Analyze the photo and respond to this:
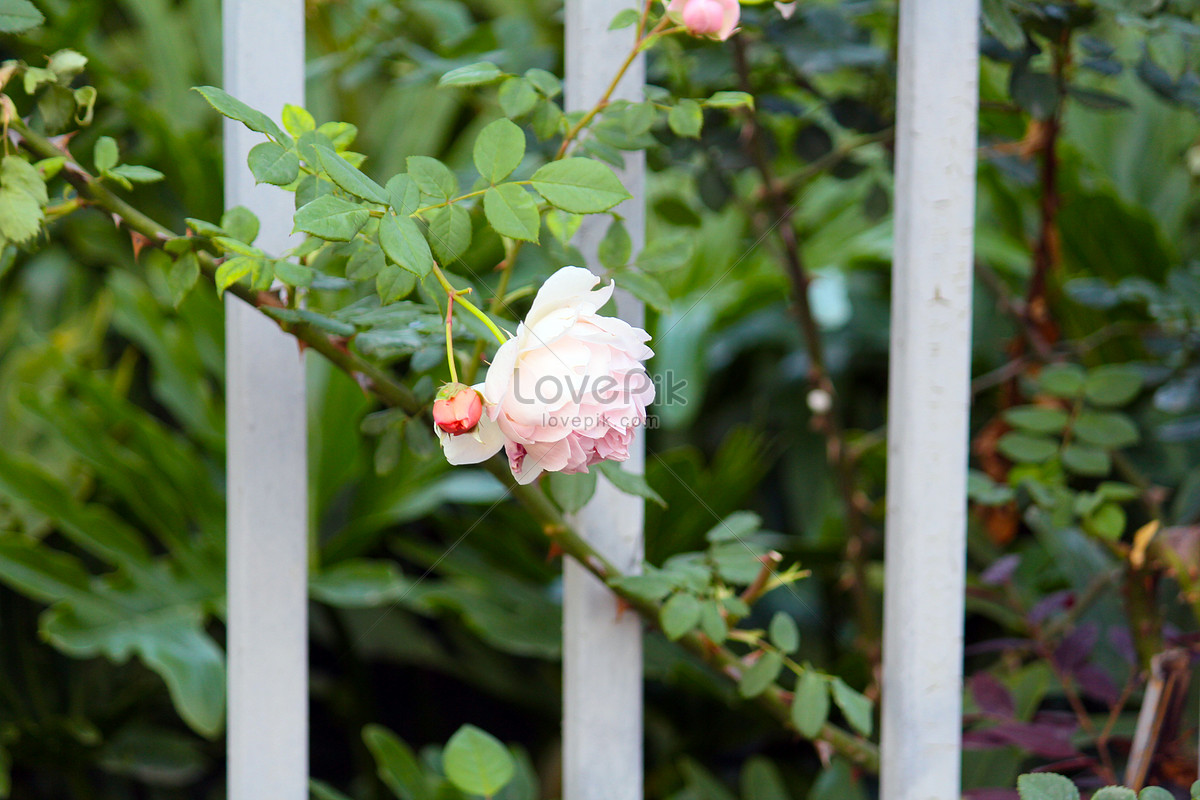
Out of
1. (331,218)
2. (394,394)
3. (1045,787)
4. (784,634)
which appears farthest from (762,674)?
(331,218)

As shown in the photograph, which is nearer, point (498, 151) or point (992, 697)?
point (498, 151)

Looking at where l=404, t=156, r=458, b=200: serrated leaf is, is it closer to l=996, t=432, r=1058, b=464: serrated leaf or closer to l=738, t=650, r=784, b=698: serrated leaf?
l=738, t=650, r=784, b=698: serrated leaf

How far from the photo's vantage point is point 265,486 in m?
0.59

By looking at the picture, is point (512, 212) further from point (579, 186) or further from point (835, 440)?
point (835, 440)

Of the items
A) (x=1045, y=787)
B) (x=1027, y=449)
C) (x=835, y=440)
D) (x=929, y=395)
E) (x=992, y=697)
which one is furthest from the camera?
(x=835, y=440)

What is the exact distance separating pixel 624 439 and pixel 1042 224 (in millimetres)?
789

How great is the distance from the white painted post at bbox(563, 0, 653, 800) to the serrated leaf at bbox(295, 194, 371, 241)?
0.21 metres

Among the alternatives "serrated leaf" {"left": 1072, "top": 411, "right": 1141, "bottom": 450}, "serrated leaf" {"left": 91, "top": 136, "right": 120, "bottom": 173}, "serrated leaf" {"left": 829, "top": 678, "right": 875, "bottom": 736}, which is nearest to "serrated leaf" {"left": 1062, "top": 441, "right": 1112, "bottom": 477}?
"serrated leaf" {"left": 1072, "top": 411, "right": 1141, "bottom": 450}

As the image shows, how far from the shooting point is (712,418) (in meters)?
1.49

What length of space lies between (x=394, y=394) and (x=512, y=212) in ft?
0.53

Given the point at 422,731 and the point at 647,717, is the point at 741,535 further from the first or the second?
the point at 422,731

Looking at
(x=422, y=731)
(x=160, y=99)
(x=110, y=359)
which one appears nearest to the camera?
(x=422, y=731)

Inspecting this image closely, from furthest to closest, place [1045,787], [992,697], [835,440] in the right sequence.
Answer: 1. [835,440]
2. [992,697]
3. [1045,787]

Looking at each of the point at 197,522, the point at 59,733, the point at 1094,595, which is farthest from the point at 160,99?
the point at 1094,595
